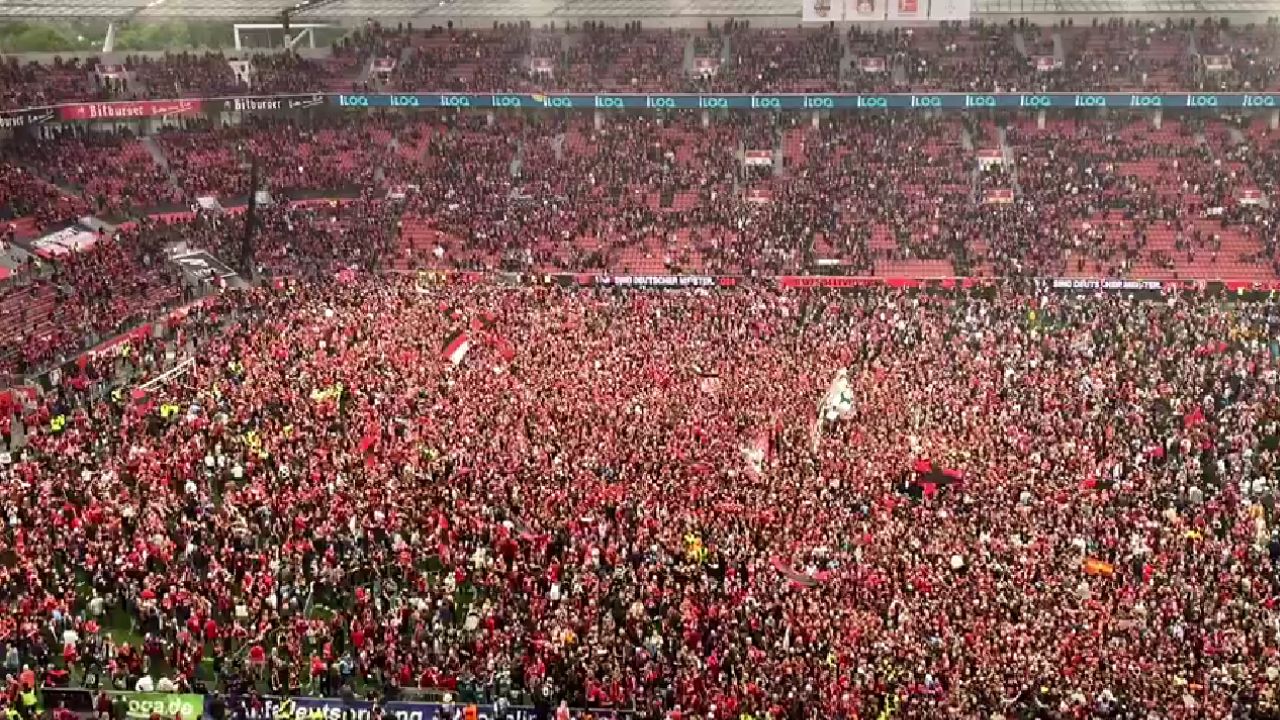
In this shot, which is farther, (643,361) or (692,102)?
(692,102)

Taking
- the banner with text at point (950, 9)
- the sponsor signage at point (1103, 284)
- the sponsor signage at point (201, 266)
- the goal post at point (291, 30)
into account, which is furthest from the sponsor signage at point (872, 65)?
the sponsor signage at point (201, 266)

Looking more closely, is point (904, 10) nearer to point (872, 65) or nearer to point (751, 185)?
point (872, 65)

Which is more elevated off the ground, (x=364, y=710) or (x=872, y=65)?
(x=872, y=65)

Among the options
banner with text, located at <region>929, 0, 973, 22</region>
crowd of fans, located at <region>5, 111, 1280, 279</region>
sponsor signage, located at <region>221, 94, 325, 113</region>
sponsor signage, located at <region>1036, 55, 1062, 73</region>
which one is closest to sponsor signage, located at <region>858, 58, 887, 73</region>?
crowd of fans, located at <region>5, 111, 1280, 279</region>

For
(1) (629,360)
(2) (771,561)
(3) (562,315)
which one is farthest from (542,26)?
(2) (771,561)

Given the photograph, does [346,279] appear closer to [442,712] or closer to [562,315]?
[562,315]

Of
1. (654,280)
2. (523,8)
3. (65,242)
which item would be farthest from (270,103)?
(654,280)
